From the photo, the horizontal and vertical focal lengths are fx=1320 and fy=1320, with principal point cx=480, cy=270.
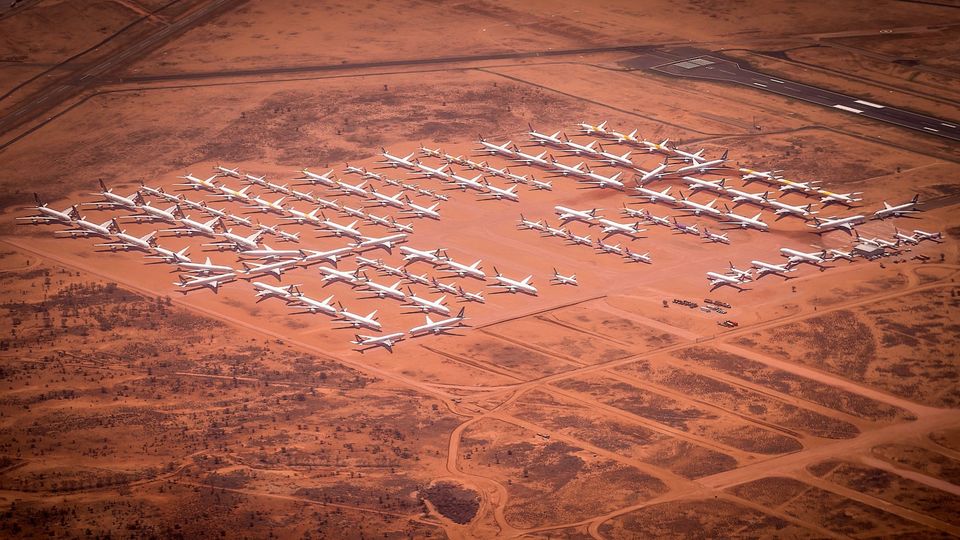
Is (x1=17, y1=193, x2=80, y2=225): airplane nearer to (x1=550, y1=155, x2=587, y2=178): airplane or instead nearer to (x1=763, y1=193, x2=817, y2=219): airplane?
(x1=550, y1=155, x2=587, y2=178): airplane

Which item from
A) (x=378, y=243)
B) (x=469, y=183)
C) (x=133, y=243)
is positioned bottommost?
(x=133, y=243)

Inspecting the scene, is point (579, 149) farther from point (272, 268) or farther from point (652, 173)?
point (272, 268)

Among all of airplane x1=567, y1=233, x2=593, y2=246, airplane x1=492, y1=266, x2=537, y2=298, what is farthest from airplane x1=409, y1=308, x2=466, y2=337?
airplane x1=567, y1=233, x2=593, y2=246

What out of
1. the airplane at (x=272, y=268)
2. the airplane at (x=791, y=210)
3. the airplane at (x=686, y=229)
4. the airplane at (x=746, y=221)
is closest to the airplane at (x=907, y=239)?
the airplane at (x=791, y=210)

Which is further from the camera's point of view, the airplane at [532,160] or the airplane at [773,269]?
the airplane at [532,160]

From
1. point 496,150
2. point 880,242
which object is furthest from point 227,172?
point 880,242

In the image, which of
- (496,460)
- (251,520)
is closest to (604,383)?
(496,460)

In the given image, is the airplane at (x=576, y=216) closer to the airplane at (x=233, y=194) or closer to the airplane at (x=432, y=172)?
the airplane at (x=432, y=172)
